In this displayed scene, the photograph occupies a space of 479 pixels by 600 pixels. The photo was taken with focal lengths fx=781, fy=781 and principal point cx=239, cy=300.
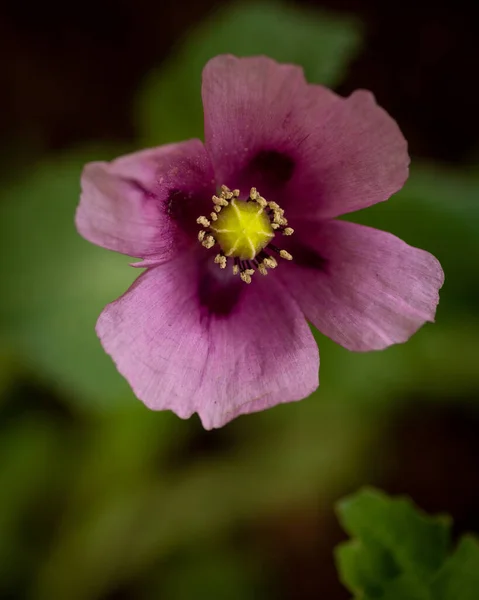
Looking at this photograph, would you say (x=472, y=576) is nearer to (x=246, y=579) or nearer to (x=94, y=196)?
(x=94, y=196)

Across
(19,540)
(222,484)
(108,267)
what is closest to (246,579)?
(222,484)

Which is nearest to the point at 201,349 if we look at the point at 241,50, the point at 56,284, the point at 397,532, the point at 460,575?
the point at 397,532

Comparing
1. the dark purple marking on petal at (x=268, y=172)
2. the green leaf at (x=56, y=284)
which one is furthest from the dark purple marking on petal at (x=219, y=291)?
the green leaf at (x=56, y=284)

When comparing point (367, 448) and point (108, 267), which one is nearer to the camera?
point (108, 267)

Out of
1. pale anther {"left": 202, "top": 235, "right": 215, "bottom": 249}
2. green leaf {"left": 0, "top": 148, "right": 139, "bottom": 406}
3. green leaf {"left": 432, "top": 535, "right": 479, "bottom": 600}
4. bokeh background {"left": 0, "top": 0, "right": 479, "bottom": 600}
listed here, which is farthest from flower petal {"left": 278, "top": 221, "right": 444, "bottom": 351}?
green leaf {"left": 0, "top": 148, "right": 139, "bottom": 406}

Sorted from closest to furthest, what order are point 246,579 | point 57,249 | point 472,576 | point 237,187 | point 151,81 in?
point 472,576 < point 237,187 < point 57,249 < point 151,81 < point 246,579

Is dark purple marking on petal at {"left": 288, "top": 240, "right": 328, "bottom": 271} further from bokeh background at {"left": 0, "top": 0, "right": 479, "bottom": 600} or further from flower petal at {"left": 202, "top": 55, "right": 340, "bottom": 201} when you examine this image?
bokeh background at {"left": 0, "top": 0, "right": 479, "bottom": 600}

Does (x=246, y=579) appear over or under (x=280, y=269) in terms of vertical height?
under
